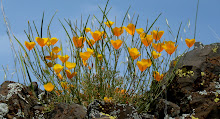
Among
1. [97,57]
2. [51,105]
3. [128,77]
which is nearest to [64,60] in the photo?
[97,57]

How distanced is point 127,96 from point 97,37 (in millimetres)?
805

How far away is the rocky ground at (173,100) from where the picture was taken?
2.51 meters

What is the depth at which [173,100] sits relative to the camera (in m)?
2.98

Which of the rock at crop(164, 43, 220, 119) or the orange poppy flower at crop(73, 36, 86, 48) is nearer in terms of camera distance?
the rock at crop(164, 43, 220, 119)

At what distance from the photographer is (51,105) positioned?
2.97m

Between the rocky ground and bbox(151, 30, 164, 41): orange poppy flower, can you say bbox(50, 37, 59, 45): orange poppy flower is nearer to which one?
the rocky ground

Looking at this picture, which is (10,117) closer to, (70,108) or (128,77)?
(70,108)

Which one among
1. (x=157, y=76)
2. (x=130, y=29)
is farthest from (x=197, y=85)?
(x=130, y=29)

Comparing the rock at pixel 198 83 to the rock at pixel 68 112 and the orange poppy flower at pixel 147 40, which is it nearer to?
the orange poppy flower at pixel 147 40

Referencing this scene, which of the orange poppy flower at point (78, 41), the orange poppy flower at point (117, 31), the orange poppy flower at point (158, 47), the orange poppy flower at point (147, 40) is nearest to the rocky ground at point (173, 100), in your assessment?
the orange poppy flower at point (158, 47)

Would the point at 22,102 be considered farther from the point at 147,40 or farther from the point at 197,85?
the point at 197,85

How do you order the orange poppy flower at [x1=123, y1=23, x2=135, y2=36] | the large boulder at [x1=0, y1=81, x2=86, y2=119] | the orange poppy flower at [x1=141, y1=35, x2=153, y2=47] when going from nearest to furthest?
the orange poppy flower at [x1=141, y1=35, x2=153, y2=47] → the orange poppy flower at [x1=123, y1=23, x2=135, y2=36] → the large boulder at [x1=0, y1=81, x2=86, y2=119]

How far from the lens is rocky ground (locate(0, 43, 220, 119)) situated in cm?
251

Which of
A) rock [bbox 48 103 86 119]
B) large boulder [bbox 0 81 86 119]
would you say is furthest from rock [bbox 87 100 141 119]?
large boulder [bbox 0 81 86 119]
